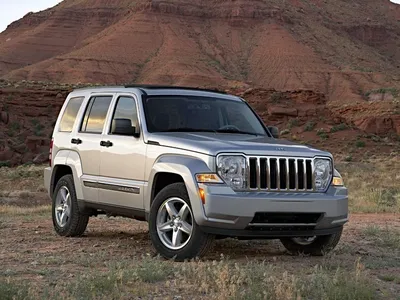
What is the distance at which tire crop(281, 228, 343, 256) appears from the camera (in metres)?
8.22

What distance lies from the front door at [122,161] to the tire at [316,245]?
197 centimetres

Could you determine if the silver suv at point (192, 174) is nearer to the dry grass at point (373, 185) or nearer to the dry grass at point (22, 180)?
the dry grass at point (373, 185)

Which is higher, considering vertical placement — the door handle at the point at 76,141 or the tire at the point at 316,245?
the door handle at the point at 76,141

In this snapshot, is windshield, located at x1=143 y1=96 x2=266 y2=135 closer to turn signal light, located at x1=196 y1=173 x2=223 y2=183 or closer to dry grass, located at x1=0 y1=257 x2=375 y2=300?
turn signal light, located at x1=196 y1=173 x2=223 y2=183

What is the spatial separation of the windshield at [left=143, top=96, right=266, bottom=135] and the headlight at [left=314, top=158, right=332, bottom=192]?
4.09ft

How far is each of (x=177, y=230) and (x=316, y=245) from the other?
1.86 meters

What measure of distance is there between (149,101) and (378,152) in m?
35.5

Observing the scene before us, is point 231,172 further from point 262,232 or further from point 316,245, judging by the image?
point 316,245

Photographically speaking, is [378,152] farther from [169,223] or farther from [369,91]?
[369,91]

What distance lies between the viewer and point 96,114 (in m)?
9.27

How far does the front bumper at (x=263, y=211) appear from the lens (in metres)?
7.02

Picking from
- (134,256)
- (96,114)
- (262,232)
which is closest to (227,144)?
(262,232)

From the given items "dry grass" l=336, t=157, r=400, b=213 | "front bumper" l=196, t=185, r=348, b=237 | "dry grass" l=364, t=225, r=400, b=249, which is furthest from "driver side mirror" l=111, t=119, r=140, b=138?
"dry grass" l=336, t=157, r=400, b=213

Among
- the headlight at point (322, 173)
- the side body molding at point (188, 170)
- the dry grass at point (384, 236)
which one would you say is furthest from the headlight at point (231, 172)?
the dry grass at point (384, 236)
